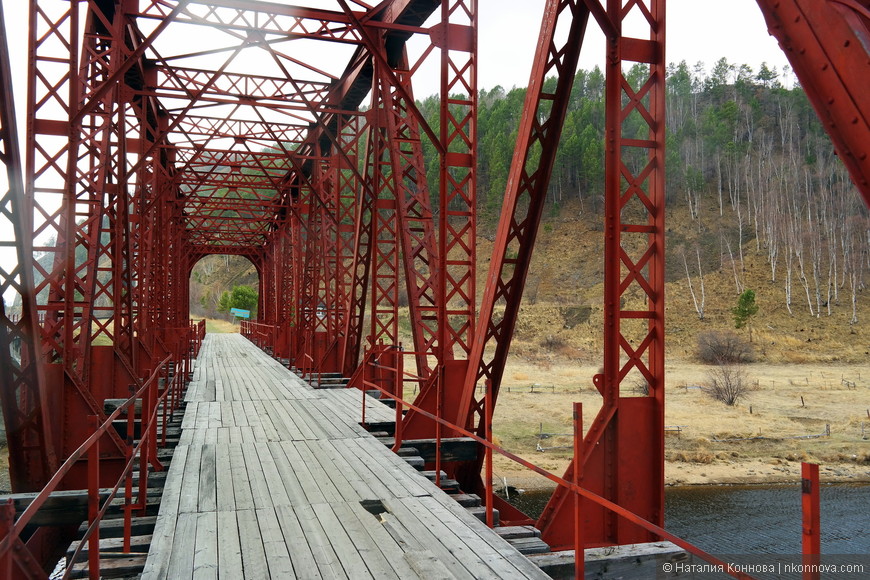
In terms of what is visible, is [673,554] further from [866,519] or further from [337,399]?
[866,519]

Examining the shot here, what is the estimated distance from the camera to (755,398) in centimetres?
3119

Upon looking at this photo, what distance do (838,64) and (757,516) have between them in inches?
767

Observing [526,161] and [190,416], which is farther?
[190,416]

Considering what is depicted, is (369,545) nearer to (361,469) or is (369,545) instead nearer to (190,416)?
(361,469)

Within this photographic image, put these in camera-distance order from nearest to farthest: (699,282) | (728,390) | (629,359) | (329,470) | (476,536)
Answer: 1. (476,536)
2. (629,359)
3. (329,470)
4. (728,390)
5. (699,282)

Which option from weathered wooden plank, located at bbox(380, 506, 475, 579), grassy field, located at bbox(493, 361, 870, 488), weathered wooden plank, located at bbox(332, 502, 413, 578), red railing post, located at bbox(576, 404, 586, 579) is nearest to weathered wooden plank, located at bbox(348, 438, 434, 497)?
weathered wooden plank, located at bbox(380, 506, 475, 579)

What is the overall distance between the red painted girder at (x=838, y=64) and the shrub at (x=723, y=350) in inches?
1646

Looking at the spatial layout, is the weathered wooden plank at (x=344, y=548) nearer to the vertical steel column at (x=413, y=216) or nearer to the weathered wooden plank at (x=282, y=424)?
the weathered wooden plank at (x=282, y=424)

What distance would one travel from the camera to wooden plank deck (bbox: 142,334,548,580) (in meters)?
4.43

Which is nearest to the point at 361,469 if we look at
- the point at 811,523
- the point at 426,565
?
the point at 426,565

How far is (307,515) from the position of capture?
219 inches

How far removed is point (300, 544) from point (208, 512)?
3.86 feet

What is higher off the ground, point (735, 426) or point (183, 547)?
point (183, 547)

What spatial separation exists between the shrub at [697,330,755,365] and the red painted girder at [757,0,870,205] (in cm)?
4182
